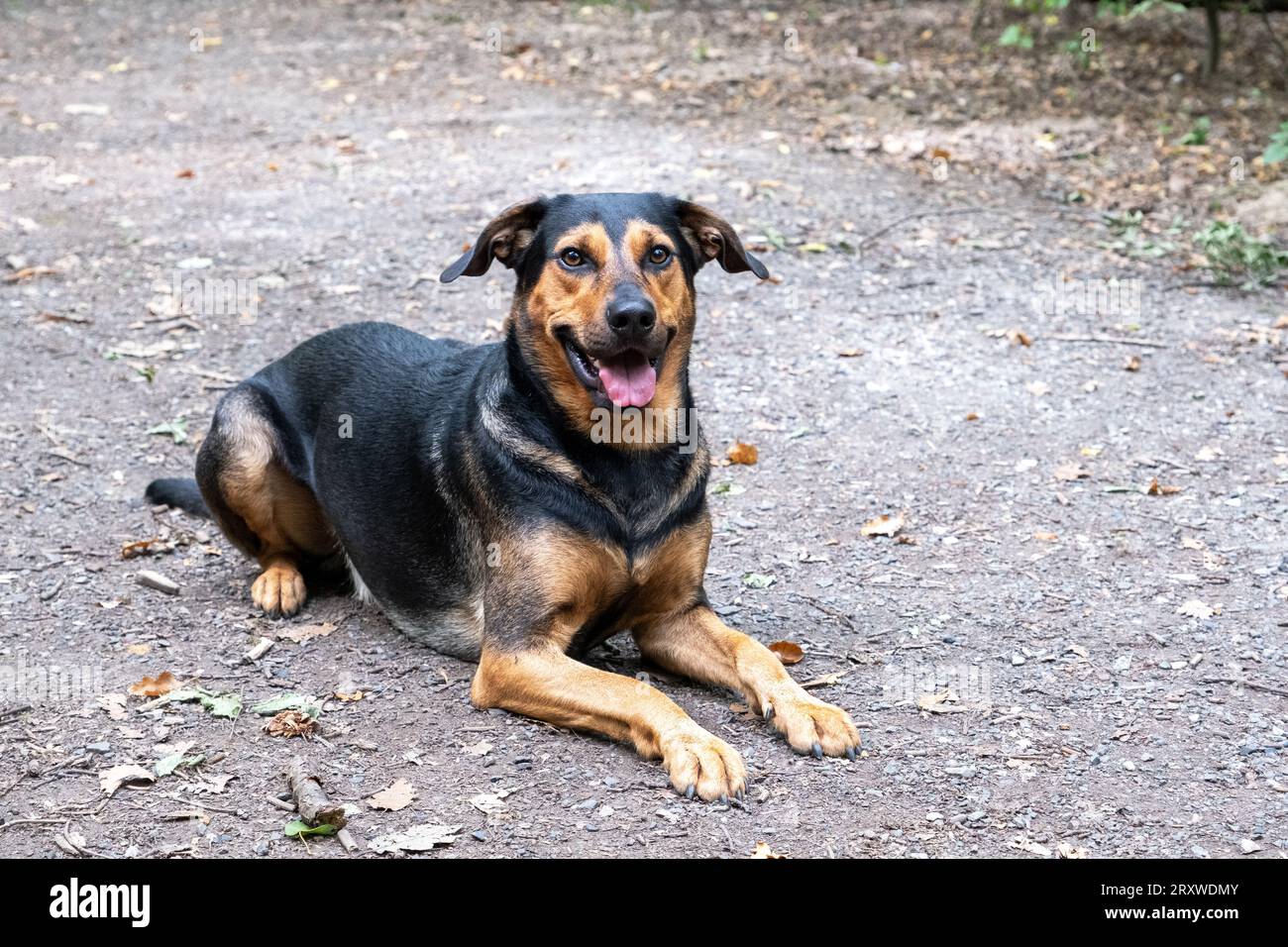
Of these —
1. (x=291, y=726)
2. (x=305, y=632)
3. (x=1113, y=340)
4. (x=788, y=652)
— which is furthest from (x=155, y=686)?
(x=1113, y=340)

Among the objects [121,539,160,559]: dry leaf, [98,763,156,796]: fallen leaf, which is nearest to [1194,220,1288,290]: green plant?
[121,539,160,559]: dry leaf

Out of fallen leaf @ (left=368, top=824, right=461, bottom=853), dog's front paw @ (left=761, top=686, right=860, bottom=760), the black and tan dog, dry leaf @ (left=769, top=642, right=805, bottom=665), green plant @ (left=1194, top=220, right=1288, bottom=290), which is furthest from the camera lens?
green plant @ (left=1194, top=220, right=1288, bottom=290)

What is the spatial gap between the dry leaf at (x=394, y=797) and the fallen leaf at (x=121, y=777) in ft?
2.29

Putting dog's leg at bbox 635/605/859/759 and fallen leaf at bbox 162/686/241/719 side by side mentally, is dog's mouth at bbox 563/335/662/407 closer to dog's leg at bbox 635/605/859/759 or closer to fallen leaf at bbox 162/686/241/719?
dog's leg at bbox 635/605/859/759

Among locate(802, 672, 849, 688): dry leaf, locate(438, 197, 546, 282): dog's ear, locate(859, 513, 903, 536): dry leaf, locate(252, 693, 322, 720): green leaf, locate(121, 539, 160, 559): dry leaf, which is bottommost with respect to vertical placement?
locate(121, 539, 160, 559): dry leaf

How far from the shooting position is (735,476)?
7059 millimetres

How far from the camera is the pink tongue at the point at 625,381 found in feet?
15.3

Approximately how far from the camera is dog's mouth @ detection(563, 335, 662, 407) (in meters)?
4.67

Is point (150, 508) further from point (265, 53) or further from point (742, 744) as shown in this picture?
point (265, 53)

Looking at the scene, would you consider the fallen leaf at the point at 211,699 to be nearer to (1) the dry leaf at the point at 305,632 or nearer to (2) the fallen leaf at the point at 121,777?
(2) the fallen leaf at the point at 121,777

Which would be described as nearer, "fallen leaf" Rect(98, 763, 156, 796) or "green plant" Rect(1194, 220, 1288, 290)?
"fallen leaf" Rect(98, 763, 156, 796)

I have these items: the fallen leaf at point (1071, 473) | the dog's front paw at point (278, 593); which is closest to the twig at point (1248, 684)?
the fallen leaf at point (1071, 473)

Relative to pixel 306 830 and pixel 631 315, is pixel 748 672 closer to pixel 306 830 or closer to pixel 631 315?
pixel 631 315
